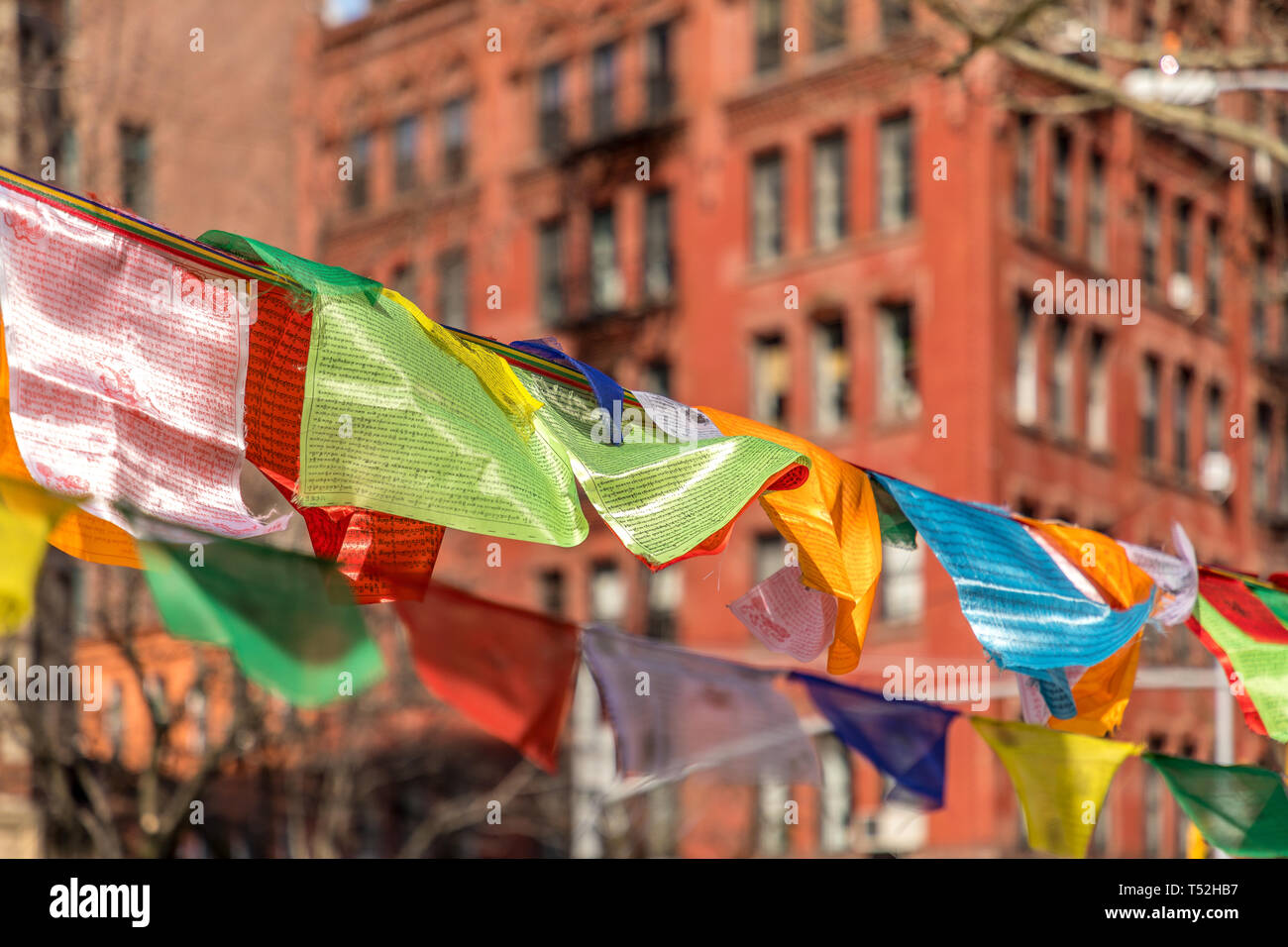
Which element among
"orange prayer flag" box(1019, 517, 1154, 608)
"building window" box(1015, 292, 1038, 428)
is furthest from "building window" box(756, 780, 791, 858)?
"orange prayer flag" box(1019, 517, 1154, 608)

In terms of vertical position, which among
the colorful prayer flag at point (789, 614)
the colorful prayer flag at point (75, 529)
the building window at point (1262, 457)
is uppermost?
the building window at point (1262, 457)

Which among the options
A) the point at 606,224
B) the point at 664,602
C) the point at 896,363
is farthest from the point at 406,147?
the point at 896,363

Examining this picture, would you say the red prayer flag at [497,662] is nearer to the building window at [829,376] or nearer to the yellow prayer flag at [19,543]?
the yellow prayer flag at [19,543]

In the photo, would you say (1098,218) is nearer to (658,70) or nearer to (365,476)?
(658,70)

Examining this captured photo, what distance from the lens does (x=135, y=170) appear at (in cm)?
2430

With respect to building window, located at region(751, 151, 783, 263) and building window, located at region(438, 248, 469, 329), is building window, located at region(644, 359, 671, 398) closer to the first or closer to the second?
building window, located at region(751, 151, 783, 263)

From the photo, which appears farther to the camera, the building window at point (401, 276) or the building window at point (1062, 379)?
the building window at point (401, 276)

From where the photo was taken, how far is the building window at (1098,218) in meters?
37.9

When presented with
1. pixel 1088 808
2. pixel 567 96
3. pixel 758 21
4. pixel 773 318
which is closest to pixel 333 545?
pixel 1088 808

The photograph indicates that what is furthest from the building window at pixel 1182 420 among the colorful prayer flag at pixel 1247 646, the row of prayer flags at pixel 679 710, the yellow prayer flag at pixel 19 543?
the yellow prayer flag at pixel 19 543

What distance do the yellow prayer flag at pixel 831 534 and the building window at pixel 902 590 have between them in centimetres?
Result: 2643

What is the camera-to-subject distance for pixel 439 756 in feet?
125
